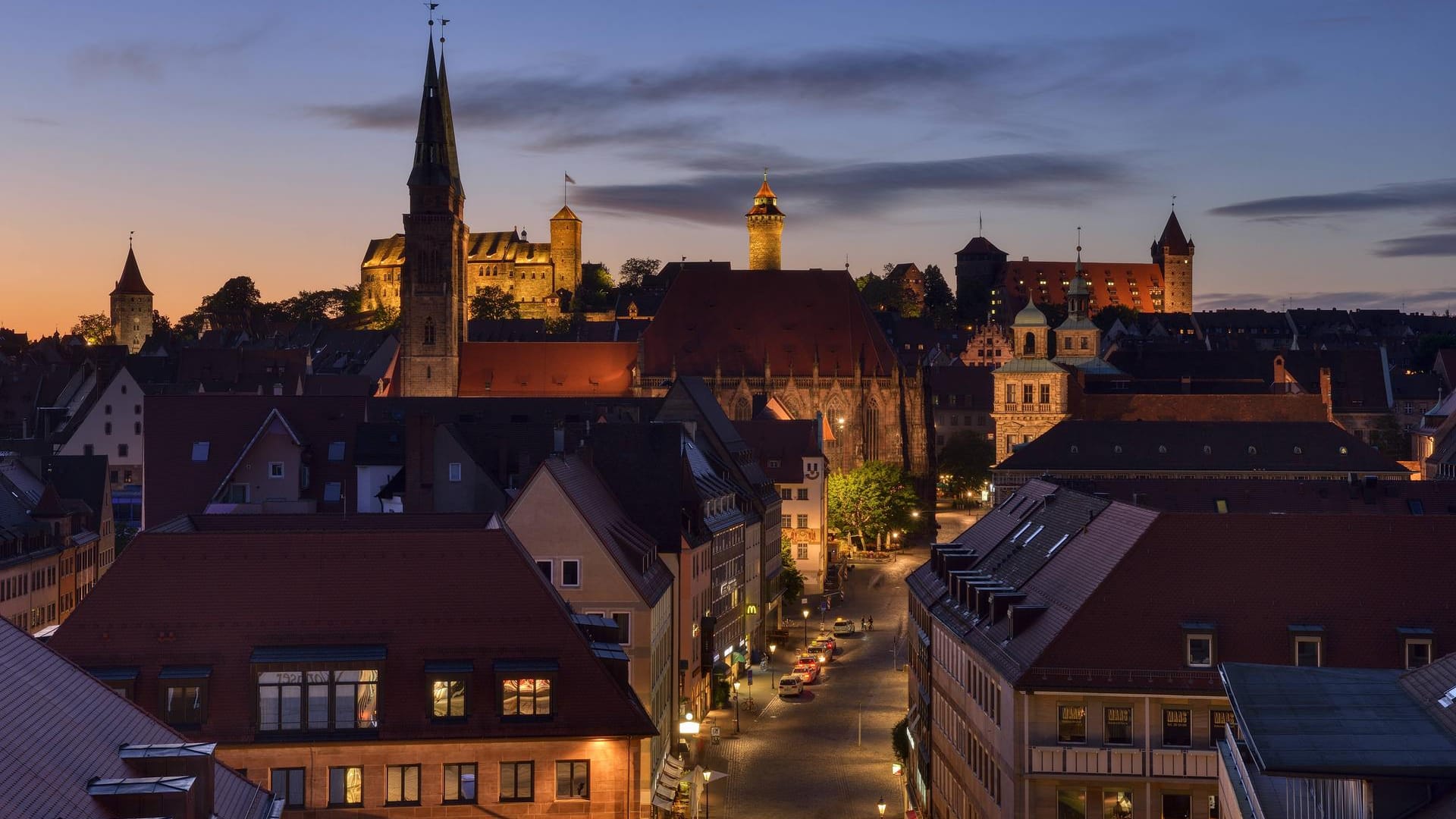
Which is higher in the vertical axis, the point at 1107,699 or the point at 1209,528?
the point at 1209,528

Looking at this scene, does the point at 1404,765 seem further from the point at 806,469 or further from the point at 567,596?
the point at 806,469

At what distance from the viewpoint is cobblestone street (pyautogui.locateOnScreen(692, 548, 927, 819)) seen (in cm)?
5681

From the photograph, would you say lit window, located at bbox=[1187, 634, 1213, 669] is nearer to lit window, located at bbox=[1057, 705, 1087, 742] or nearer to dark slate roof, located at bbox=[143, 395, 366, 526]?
lit window, located at bbox=[1057, 705, 1087, 742]

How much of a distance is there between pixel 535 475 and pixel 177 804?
31689 millimetres

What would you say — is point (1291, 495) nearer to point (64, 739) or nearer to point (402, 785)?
point (402, 785)

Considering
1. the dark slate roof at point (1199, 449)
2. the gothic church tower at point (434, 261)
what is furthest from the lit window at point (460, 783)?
the gothic church tower at point (434, 261)

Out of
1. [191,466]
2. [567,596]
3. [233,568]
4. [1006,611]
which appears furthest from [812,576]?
[233,568]

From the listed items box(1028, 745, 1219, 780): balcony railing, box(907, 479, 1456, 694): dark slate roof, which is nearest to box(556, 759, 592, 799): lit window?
box(907, 479, 1456, 694): dark slate roof

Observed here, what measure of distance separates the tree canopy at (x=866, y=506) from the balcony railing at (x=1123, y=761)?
8843 cm

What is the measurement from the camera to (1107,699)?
4119 centimetres

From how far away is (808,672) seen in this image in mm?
79500

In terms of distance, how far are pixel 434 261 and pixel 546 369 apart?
518 inches

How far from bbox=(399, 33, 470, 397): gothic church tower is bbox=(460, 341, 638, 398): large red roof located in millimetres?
2222

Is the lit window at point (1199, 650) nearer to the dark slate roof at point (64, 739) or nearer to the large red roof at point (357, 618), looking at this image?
the large red roof at point (357, 618)
